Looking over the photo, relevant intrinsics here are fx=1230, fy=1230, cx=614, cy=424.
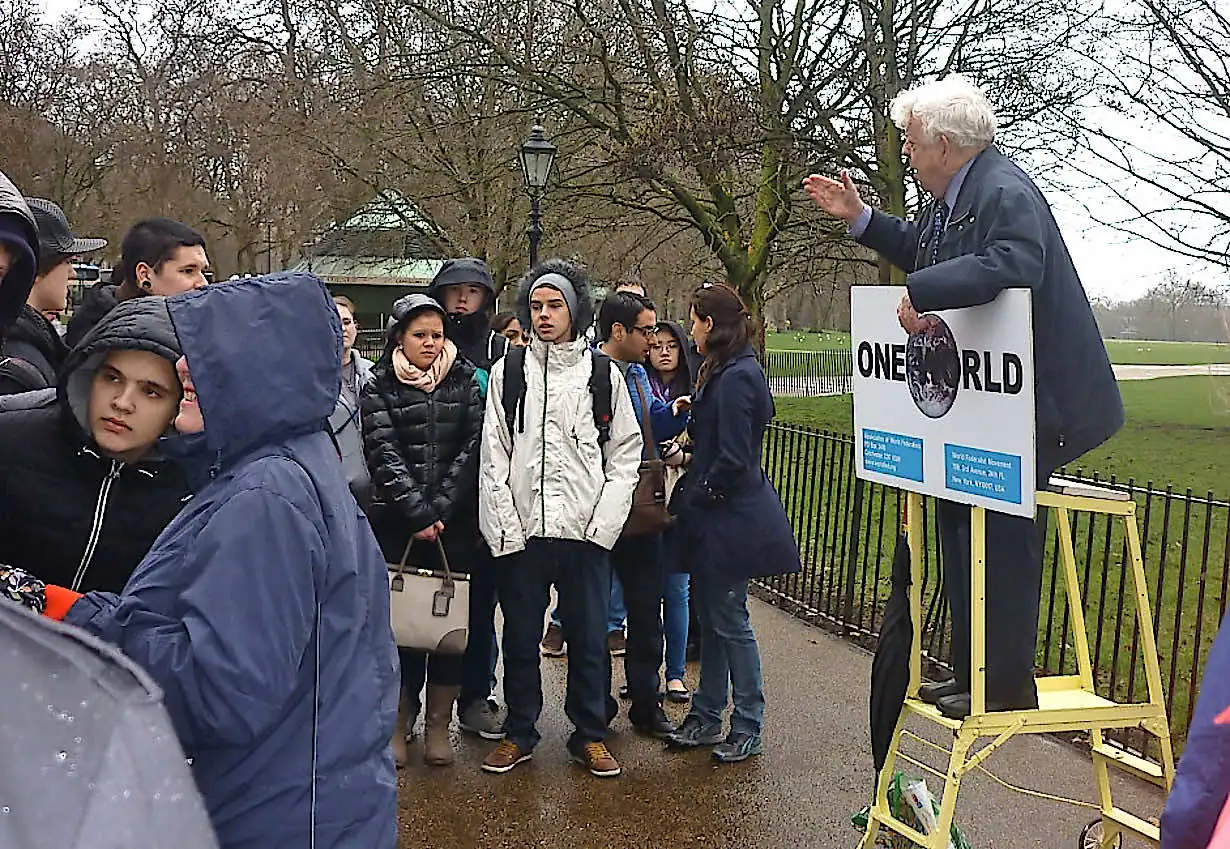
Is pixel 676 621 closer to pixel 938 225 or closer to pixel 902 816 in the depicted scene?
pixel 902 816

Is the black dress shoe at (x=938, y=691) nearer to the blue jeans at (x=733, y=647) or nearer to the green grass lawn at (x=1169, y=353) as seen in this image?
the blue jeans at (x=733, y=647)

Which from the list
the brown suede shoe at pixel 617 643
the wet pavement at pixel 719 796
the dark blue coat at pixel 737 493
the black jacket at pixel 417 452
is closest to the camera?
the wet pavement at pixel 719 796

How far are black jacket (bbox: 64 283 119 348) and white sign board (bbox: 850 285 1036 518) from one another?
2.61 metres

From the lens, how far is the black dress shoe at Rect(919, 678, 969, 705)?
3743 millimetres

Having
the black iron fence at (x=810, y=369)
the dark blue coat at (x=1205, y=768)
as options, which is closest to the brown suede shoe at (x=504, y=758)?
the dark blue coat at (x=1205, y=768)

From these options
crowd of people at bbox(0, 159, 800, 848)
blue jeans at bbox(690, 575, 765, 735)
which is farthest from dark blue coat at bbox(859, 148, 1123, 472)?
blue jeans at bbox(690, 575, 765, 735)

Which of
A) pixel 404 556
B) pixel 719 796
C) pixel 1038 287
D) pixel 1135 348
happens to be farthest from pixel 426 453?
pixel 1135 348

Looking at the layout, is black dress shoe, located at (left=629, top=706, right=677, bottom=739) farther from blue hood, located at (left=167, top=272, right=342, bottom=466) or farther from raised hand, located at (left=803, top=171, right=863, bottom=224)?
blue hood, located at (left=167, top=272, right=342, bottom=466)

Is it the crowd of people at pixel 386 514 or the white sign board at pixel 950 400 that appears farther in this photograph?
the white sign board at pixel 950 400

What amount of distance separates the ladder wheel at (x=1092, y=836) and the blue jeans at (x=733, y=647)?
147 centimetres

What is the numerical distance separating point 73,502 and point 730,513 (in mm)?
3004

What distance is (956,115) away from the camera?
350 cm

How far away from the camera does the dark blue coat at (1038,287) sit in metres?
3.26

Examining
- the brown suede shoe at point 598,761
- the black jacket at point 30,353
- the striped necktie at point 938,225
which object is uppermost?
the striped necktie at point 938,225
